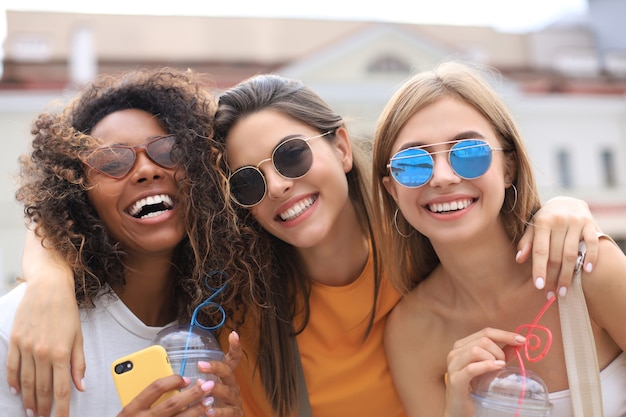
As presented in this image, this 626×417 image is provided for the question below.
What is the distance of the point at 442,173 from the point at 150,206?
4.43 feet

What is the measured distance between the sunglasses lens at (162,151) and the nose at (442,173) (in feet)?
4.01

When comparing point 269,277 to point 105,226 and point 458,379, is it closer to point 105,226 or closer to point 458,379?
point 105,226

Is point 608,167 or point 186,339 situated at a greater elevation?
point 186,339

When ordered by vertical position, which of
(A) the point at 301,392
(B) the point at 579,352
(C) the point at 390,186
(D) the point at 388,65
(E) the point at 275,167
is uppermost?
(D) the point at 388,65

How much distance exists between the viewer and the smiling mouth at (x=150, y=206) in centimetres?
313

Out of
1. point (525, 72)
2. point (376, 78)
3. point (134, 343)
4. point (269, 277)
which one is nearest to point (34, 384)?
point (134, 343)

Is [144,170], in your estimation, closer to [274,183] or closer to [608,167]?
[274,183]

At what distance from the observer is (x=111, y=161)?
3.11 metres

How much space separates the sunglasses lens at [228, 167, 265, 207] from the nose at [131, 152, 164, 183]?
338 mm

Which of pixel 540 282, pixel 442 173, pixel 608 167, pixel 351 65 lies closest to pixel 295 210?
pixel 442 173

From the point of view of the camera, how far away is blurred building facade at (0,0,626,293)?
2209cm

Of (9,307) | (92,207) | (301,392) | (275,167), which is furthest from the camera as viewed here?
(301,392)

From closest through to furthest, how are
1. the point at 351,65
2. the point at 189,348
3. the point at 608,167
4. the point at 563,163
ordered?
1. the point at 189,348
2. the point at 351,65
3. the point at 563,163
4. the point at 608,167

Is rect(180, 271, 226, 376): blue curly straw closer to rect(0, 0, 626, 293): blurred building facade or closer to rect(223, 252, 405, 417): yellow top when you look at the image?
rect(223, 252, 405, 417): yellow top
